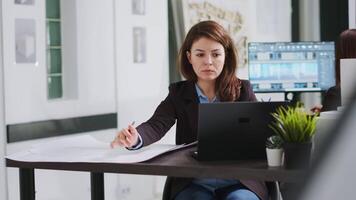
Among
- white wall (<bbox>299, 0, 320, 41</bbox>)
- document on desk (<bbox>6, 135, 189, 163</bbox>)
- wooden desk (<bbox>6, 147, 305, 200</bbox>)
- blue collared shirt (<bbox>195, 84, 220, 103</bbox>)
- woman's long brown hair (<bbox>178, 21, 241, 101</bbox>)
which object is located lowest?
wooden desk (<bbox>6, 147, 305, 200</bbox>)

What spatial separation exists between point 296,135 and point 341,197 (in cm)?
155

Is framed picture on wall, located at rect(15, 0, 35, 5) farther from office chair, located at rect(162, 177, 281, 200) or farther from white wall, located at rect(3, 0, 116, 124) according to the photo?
office chair, located at rect(162, 177, 281, 200)

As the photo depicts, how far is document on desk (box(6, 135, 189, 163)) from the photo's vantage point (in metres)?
1.93

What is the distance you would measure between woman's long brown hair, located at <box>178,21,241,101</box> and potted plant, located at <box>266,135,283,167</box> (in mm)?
550

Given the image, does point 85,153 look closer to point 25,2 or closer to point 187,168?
point 187,168

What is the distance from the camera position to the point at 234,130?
188 cm

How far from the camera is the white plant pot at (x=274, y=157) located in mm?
1736

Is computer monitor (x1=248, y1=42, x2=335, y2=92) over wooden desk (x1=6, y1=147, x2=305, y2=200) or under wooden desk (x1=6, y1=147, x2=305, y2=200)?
over

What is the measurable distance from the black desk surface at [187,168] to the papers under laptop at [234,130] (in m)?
0.04

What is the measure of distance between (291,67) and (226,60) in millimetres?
2023

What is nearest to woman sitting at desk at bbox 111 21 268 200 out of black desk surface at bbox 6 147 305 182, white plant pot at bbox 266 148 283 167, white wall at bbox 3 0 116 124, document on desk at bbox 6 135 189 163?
document on desk at bbox 6 135 189 163

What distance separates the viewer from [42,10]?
11.8 ft

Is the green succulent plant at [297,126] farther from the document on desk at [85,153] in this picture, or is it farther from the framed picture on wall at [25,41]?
the framed picture on wall at [25,41]

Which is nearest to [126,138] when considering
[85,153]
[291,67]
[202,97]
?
[85,153]
